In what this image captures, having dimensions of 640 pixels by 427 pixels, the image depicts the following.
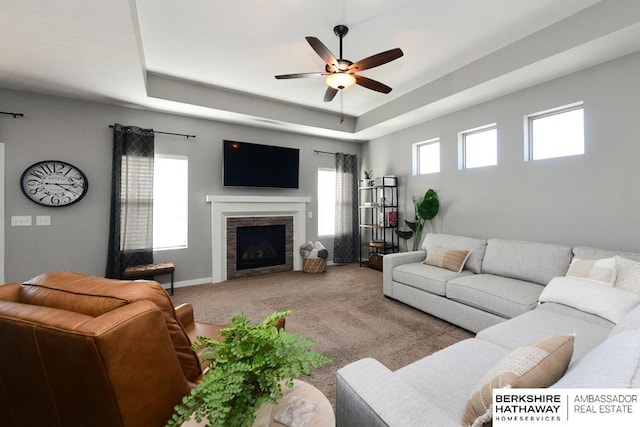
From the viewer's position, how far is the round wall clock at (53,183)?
11.1 feet

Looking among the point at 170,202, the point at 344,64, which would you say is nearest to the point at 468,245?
the point at 344,64

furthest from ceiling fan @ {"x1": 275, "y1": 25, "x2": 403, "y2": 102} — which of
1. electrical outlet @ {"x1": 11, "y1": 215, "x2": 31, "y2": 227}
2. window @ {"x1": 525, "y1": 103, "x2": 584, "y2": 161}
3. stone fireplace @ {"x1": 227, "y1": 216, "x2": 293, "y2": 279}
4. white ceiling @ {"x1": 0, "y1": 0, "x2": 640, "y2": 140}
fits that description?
electrical outlet @ {"x1": 11, "y1": 215, "x2": 31, "y2": 227}

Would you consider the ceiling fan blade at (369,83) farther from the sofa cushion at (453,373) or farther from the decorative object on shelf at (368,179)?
the decorative object on shelf at (368,179)

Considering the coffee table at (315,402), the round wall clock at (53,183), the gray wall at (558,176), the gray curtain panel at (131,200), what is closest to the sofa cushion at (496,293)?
the gray wall at (558,176)

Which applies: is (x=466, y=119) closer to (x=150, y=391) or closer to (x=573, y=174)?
(x=573, y=174)

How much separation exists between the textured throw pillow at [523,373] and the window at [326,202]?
4831 mm

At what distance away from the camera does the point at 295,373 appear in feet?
2.53

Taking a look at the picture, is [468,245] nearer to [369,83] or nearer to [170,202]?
[369,83]

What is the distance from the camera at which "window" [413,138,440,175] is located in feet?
15.3

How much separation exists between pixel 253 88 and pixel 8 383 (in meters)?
3.94

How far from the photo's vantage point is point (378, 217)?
221 inches

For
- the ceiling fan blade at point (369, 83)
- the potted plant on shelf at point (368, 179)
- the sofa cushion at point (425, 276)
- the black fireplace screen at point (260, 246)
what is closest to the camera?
the ceiling fan blade at point (369, 83)

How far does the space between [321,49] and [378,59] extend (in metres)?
0.51

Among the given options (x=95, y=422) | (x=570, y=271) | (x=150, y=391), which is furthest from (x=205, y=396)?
(x=570, y=271)
